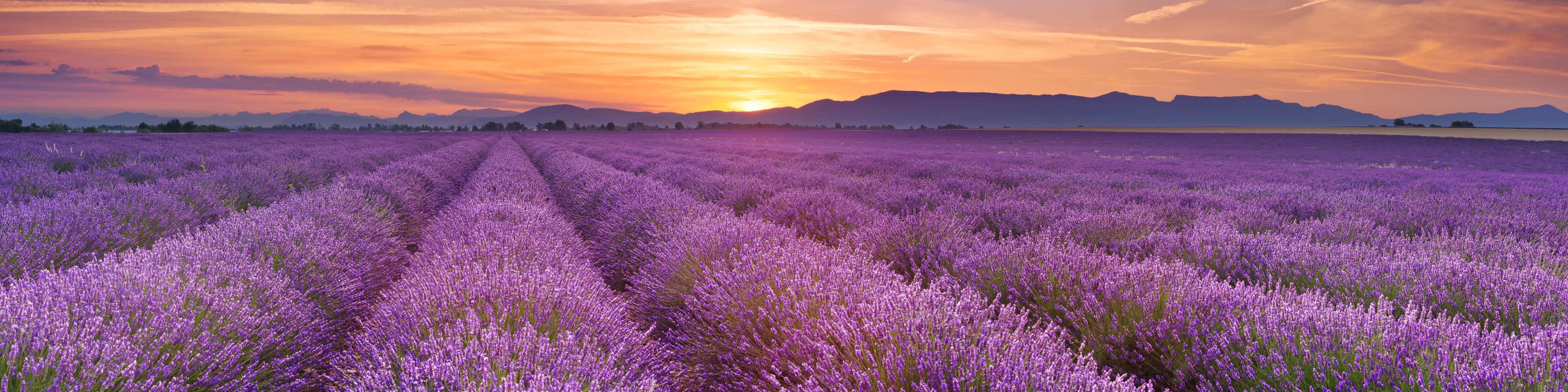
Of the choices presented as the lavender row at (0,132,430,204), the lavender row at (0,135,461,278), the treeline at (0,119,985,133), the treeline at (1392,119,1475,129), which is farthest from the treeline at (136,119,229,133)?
the treeline at (1392,119,1475,129)

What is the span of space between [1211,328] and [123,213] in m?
6.34

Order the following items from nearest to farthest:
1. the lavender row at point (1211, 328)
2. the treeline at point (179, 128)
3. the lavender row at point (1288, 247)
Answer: the lavender row at point (1211, 328)
the lavender row at point (1288, 247)
the treeline at point (179, 128)

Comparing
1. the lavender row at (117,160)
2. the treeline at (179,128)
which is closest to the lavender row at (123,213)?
the lavender row at (117,160)

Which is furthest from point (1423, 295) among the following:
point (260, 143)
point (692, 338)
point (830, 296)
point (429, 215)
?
point (260, 143)

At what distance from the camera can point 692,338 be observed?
2742mm

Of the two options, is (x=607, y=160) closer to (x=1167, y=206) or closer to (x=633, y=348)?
(x=1167, y=206)

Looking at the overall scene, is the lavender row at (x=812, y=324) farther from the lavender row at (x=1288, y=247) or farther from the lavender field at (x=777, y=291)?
the lavender row at (x=1288, y=247)

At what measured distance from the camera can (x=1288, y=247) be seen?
3307 millimetres

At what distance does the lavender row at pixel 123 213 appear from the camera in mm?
3221

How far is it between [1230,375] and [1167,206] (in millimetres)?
4295

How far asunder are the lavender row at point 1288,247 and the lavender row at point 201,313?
3.15 meters

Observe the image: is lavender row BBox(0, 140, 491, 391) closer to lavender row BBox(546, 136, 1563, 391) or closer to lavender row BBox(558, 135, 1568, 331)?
lavender row BBox(546, 136, 1563, 391)

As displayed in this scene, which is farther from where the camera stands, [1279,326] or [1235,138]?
[1235,138]

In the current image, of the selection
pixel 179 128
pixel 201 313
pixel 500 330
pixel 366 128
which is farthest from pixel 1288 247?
pixel 366 128
